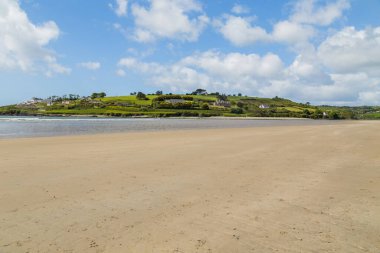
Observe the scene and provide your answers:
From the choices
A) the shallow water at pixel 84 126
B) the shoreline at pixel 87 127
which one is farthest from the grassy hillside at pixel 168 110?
the shoreline at pixel 87 127

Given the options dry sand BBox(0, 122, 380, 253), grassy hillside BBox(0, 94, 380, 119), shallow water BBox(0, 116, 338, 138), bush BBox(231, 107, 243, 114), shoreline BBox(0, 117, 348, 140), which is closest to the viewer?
dry sand BBox(0, 122, 380, 253)

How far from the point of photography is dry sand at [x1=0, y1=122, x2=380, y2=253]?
518cm

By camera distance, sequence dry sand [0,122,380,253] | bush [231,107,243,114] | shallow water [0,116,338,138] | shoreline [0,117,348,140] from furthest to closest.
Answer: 1. bush [231,107,243,114]
2. shallow water [0,116,338,138]
3. shoreline [0,117,348,140]
4. dry sand [0,122,380,253]

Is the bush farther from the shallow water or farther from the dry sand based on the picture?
the dry sand

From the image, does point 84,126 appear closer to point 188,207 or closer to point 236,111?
point 188,207

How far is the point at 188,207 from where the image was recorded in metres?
6.91

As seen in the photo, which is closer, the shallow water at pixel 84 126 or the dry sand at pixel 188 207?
the dry sand at pixel 188 207

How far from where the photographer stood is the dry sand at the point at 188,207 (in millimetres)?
5180

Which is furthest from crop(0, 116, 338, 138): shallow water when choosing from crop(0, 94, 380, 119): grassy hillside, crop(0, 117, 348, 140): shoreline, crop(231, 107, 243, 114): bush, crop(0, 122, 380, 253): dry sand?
crop(231, 107, 243, 114): bush

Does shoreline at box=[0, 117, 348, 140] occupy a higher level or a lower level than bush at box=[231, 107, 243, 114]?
lower

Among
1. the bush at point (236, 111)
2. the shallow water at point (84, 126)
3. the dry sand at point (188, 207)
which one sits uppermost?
the bush at point (236, 111)

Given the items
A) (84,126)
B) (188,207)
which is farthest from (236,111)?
(188,207)

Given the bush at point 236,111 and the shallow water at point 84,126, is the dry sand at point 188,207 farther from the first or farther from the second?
the bush at point 236,111

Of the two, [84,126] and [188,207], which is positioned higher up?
[188,207]
